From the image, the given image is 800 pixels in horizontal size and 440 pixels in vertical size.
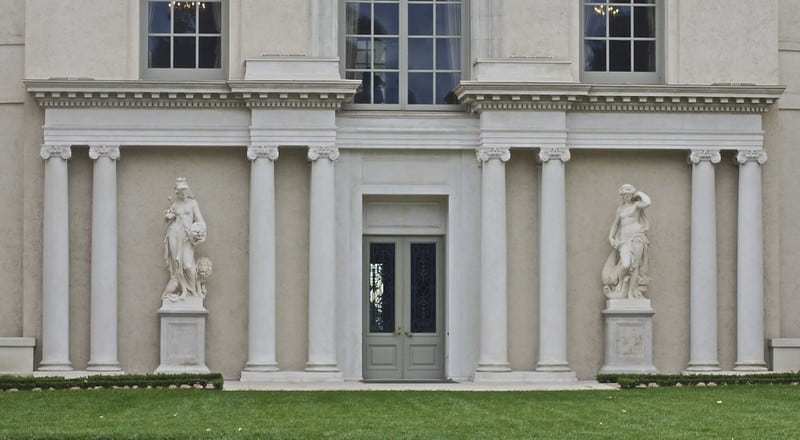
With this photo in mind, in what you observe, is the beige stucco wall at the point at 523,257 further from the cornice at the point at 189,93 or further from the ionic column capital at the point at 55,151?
the ionic column capital at the point at 55,151

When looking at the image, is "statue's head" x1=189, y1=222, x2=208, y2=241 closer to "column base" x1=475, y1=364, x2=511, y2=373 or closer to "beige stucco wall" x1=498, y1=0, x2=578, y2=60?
"column base" x1=475, y1=364, x2=511, y2=373

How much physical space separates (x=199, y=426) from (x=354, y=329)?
10.7m

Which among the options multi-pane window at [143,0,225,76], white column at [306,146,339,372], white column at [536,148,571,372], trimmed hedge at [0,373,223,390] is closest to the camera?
trimmed hedge at [0,373,223,390]

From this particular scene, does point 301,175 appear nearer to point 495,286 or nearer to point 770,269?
point 495,286

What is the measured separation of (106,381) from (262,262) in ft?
13.4

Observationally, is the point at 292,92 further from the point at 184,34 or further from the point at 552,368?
the point at 552,368

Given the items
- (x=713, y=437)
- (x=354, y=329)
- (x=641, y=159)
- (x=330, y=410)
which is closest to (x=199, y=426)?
(x=330, y=410)

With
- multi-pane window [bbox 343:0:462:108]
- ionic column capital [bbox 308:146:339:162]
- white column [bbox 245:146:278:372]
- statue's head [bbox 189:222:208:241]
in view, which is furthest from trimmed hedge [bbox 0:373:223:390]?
Answer: multi-pane window [bbox 343:0:462:108]

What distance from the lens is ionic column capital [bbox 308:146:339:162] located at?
111 ft

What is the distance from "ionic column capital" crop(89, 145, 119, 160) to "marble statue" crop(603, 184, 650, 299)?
9124 mm

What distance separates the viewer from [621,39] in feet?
116

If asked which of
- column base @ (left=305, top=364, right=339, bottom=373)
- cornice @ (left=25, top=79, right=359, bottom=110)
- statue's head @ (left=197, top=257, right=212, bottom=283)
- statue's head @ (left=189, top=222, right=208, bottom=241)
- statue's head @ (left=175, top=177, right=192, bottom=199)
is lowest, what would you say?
column base @ (left=305, top=364, right=339, bottom=373)

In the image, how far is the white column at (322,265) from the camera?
3366 cm

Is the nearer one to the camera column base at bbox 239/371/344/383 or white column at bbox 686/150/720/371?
column base at bbox 239/371/344/383
